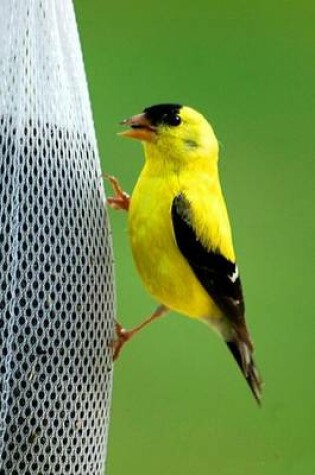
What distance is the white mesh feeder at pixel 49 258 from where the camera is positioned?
1.99 m

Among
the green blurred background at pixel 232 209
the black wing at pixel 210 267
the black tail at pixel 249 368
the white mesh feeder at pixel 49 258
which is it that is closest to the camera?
the white mesh feeder at pixel 49 258

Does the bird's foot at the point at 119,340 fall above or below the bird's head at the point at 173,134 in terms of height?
below

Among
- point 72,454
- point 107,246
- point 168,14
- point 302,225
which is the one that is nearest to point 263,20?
point 168,14

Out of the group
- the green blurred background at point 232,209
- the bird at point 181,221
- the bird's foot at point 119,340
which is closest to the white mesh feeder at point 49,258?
the bird's foot at point 119,340

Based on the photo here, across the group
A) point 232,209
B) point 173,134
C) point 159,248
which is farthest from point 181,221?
point 232,209

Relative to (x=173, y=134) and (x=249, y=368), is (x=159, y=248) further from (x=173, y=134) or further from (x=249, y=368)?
(x=249, y=368)

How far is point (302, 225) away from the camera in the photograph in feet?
11.8

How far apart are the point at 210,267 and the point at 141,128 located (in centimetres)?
31

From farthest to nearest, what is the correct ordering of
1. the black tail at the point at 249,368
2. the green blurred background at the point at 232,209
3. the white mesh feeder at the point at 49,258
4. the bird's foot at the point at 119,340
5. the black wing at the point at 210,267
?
the green blurred background at the point at 232,209, the black tail at the point at 249,368, the black wing at the point at 210,267, the bird's foot at the point at 119,340, the white mesh feeder at the point at 49,258

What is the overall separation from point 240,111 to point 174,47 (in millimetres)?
273

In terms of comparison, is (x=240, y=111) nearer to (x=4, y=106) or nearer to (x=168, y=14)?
(x=168, y=14)

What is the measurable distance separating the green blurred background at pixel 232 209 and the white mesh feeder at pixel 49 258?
1214mm

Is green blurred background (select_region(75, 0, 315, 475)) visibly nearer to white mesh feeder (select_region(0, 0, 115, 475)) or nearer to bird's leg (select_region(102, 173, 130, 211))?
bird's leg (select_region(102, 173, 130, 211))

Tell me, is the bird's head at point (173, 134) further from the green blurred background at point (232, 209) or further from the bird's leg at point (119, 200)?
the green blurred background at point (232, 209)
